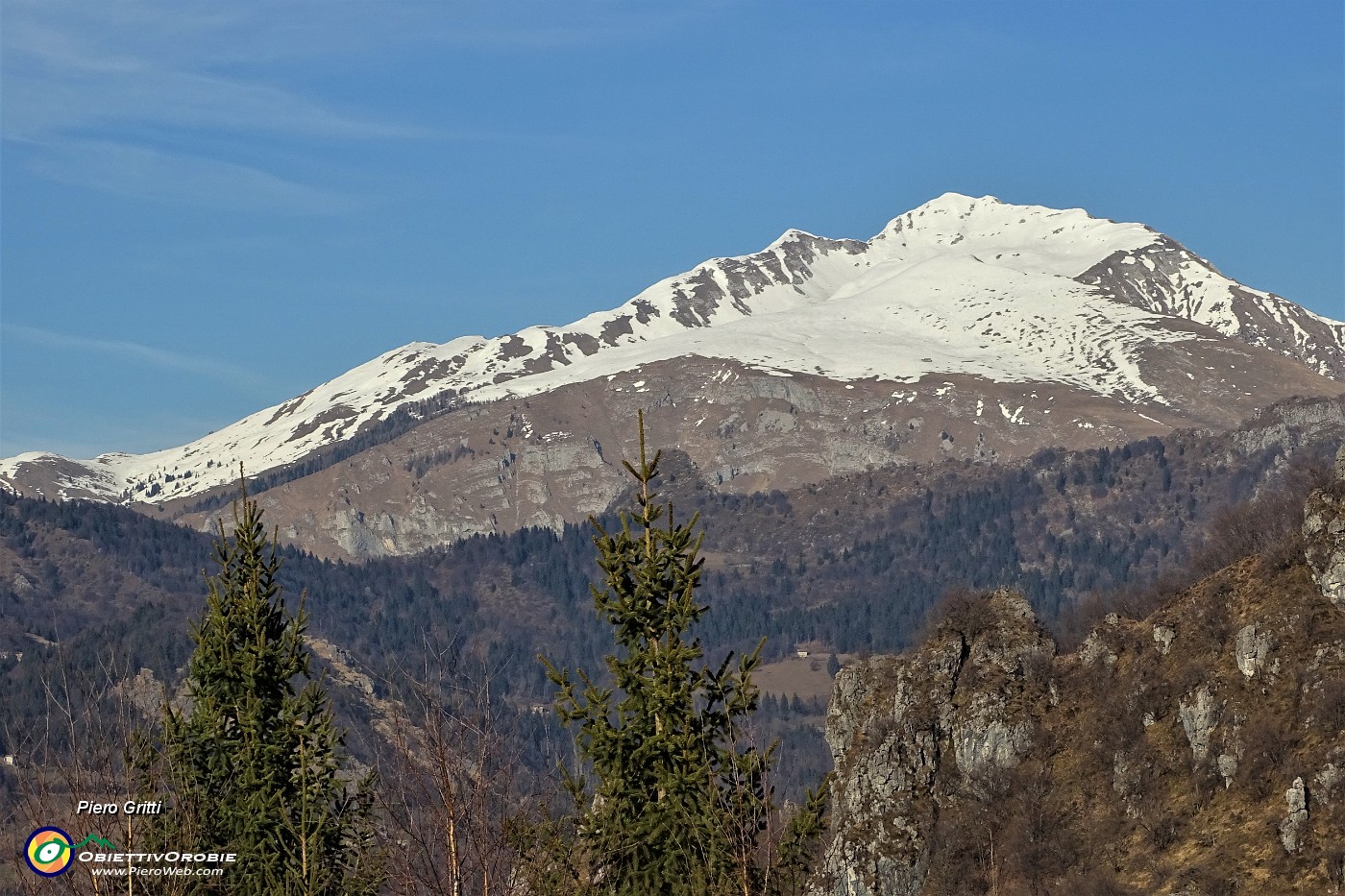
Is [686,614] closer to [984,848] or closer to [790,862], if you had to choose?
[790,862]

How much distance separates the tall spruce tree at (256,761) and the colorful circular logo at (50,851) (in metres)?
3.30

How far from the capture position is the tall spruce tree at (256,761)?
58.5 m

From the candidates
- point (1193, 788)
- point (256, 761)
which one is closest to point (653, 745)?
point (256, 761)

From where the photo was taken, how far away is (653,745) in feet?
171

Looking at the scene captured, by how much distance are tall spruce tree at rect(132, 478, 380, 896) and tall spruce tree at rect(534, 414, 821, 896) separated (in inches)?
289

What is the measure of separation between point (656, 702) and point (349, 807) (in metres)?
14.6

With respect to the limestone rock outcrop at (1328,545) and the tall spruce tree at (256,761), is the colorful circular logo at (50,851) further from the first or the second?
the limestone rock outcrop at (1328,545)

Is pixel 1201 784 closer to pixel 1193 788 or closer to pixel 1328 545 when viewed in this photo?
pixel 1193 788

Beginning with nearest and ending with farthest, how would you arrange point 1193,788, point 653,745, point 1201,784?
point 653,745, point 1201,784, point 1193,788

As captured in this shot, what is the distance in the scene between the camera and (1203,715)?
184500 mm

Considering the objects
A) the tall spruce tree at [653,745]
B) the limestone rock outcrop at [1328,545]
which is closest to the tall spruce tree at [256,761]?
the tall spruce tree at [653,745]

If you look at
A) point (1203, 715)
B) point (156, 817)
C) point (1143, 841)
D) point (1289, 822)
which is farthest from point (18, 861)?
point (1203, 715)

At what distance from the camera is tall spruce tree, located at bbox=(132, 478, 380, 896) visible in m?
58.5

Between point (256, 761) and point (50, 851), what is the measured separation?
12.1 meters
